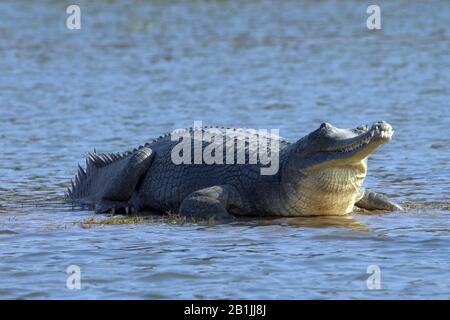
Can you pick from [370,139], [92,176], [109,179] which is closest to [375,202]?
[370,139]

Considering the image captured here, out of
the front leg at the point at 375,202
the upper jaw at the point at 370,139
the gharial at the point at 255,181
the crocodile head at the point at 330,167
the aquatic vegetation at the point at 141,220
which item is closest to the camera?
the upper jaw at the point at 370,139

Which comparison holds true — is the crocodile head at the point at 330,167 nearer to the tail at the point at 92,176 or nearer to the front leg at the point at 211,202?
the front leg at the point at 211,202

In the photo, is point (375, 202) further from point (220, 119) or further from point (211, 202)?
point (220, 119)

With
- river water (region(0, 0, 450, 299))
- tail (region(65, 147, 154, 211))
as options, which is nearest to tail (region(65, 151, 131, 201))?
tail (region(65, 147, 154, 211))

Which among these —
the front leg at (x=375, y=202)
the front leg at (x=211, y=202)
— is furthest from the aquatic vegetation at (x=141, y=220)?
the front leg at (x=375, y=202)

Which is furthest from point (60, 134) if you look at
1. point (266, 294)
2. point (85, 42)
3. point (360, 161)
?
point (85, 42)

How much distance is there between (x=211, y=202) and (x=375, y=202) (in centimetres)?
156

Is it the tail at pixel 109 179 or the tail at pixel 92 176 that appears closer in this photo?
the tail at pixel 109 179

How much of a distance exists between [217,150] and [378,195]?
1.56 m

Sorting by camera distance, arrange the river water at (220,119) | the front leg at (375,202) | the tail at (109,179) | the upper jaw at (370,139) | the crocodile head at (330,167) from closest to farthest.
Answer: the river water at (220,119) → the upper jaw at (370,139) → the crocodile head at (330,167) → the front leg at (375,202) → the tail at (109,179)

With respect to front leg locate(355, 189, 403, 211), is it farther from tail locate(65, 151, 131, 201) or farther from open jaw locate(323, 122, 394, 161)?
tail locate(65, 151, 131, 201)

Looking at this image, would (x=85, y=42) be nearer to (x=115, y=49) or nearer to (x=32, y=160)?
(x=115, y=49)

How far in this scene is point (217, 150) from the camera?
462 inches

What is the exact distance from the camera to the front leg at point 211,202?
11.0 meters
